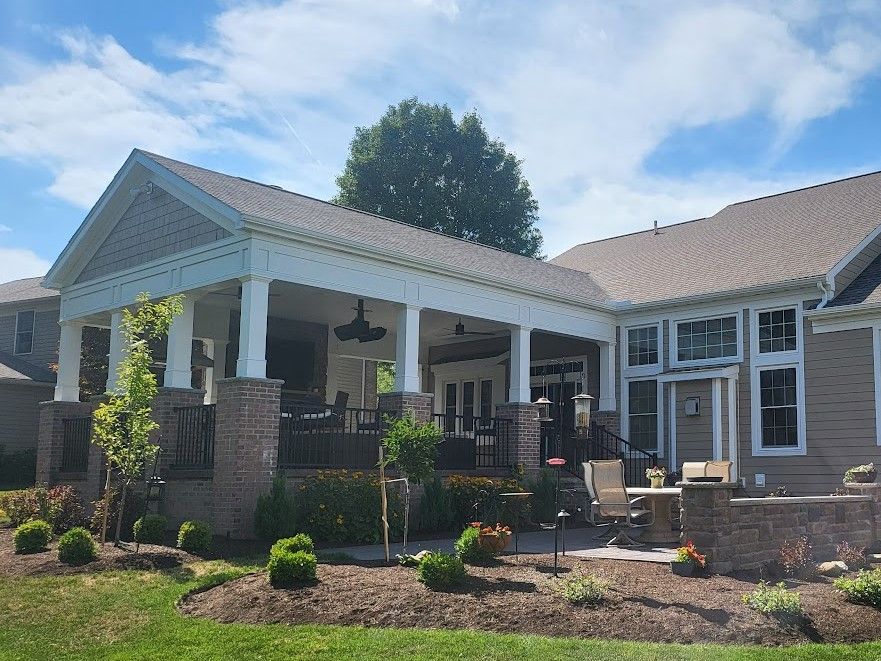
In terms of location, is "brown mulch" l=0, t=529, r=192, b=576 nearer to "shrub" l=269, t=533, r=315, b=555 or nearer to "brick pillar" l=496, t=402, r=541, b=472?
"shrub" l=269, t=533, r=315, b=555

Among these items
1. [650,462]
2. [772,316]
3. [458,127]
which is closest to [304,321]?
[650,462]

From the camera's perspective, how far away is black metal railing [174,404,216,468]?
13.3 m

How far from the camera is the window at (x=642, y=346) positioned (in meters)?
18.2

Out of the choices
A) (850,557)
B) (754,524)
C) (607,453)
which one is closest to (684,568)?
(754,524)

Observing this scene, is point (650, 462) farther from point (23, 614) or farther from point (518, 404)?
point (23, 614)

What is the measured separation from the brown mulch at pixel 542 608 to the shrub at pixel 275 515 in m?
2.65

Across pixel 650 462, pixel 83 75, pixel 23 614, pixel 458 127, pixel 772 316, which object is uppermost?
pixel 458 127

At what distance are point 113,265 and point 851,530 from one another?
40.6ft

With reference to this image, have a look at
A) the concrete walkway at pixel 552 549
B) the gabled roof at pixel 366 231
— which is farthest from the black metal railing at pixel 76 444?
the concrete walkway at pixel 552 549

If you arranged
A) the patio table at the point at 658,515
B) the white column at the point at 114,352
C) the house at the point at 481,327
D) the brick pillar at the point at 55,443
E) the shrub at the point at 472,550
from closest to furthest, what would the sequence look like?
the shrub at the point at 472,550
the patio table at the point at 658,515
the house at the point at 481,327
the white column at the point at 114,352
the brick pillar at the point at 55,443

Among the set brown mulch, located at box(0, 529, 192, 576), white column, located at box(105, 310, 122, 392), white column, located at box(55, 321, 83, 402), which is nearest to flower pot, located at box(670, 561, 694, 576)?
brown mulch, located at box(0, 529, 192, 576)

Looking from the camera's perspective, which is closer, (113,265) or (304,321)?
(113,265)

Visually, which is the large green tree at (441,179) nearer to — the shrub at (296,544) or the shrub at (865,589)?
the shrub at (296,544)

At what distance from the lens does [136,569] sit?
9.99 metres
